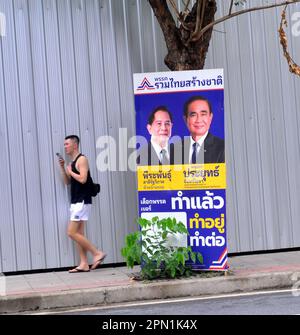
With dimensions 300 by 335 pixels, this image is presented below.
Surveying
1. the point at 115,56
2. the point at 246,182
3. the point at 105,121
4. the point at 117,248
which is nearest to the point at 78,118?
the point at 105,121

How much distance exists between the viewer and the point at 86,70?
10.7m

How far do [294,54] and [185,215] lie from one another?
4.01 m

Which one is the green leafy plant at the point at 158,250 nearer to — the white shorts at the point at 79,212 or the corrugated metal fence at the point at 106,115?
the white shorts at the point at 79,212

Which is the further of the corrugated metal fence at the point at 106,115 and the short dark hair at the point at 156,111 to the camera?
the corrugated metal fence at the point at 106,115

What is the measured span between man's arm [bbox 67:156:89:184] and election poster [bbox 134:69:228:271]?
46.2 inches

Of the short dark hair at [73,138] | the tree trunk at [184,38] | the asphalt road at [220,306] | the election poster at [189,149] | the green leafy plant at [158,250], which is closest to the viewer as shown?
the asphalt road at [220,306]

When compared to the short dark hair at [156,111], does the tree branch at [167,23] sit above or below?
above

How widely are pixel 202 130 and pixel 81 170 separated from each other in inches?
80.5

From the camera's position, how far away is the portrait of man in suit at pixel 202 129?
9.23 meters

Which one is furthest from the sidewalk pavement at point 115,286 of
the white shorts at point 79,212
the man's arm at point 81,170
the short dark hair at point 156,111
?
the short dark hair at point 156,111

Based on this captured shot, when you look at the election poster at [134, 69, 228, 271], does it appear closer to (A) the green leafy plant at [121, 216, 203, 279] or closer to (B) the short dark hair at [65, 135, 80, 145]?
(A) the green leafy plant at [121, 216, 203, 279]

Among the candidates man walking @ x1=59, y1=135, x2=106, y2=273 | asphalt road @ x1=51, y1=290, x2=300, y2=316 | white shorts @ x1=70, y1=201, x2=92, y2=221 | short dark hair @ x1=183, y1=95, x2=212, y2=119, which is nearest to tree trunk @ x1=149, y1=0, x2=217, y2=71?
short dark hair @ x1=183, y1=95, x2=212, y2=119

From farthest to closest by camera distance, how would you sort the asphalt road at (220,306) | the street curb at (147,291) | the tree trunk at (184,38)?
the tree trunk at (184,38) → the street curb at (147,291) → the asphalt road at (220,306)

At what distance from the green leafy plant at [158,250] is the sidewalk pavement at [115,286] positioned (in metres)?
0.18
